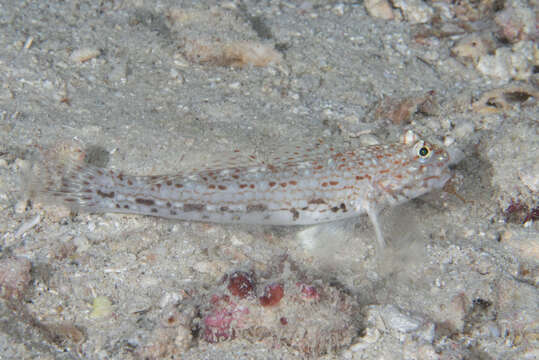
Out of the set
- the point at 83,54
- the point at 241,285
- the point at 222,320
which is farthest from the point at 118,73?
the point at 222,320

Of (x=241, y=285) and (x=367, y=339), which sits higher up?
(x=241, y=285)

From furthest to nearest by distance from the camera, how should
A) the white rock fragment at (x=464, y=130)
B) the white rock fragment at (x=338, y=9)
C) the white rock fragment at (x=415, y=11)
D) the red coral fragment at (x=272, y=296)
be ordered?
the white rock fragment at (x=338, y=9) < the white rock fragment at (x=415, y=11) < the white rock fragment at (x=464, y=130) < the red coral fragment at (x=272, y=296)

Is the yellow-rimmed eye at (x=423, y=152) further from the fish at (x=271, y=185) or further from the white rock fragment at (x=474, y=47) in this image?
the white rock fragment at (x=474, y=47)

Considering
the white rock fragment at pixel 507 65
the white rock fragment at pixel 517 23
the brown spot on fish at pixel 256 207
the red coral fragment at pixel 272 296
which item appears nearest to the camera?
the red coral fragment at pixel 272 296

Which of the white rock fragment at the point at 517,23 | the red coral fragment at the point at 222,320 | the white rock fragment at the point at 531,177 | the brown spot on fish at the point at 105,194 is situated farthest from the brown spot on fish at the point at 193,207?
the white rock fragment at the point at 517,23

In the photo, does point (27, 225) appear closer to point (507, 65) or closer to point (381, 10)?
point (381, 10)

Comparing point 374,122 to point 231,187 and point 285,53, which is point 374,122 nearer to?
point 285,53

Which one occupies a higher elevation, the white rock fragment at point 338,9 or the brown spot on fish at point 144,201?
the white rock fragment at point 338,9

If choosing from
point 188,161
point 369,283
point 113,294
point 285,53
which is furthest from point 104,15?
point 369,283
